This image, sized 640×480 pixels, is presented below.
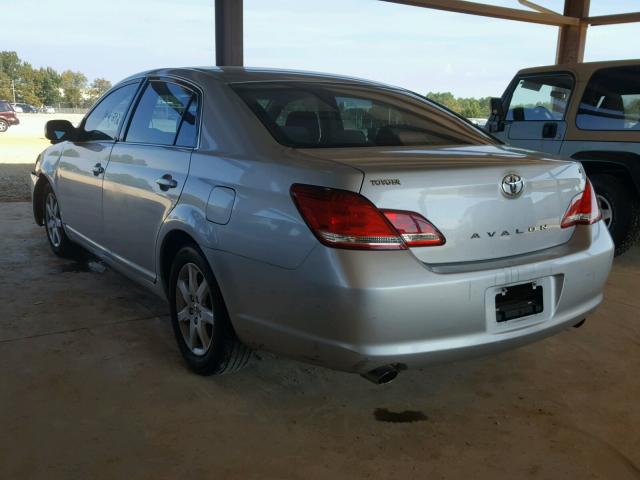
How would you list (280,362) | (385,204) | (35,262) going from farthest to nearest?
(35,262)
(280,362)
(385,204)

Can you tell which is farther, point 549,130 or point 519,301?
point 549,130

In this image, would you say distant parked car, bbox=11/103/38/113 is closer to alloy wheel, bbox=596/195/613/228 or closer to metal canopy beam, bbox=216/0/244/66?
metal canopy beam, bbox=216/0/244/66

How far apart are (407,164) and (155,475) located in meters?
1.42

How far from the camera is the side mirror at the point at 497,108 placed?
6117 millimetres

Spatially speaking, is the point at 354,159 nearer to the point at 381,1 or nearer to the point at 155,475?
the point at 155,475

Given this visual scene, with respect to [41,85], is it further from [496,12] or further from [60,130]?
[60,130]

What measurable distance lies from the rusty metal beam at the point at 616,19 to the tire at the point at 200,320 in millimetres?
12796

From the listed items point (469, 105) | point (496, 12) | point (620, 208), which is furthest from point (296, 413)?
point (496, 12)

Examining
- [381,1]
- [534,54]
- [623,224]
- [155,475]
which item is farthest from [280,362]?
[534,54]

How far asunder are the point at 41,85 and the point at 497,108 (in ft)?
82.3

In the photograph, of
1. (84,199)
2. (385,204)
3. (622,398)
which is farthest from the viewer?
(84,199)

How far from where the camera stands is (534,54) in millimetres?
15406

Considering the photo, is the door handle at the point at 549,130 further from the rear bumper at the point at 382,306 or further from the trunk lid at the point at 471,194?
the rear bumper at the point at 382,306

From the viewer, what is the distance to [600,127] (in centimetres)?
529
